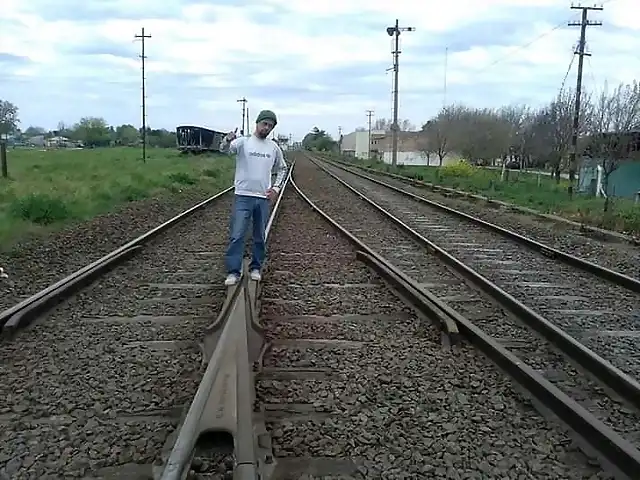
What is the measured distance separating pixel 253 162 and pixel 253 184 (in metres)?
0.24

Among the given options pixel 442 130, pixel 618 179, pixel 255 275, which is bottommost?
pixel 255 275

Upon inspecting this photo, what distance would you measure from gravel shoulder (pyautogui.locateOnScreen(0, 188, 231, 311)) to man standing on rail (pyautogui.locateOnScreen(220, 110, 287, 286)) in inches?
90.8

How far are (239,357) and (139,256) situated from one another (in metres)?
6.01

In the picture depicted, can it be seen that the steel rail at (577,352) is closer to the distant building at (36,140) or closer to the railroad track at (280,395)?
the railroad track at (280,395)

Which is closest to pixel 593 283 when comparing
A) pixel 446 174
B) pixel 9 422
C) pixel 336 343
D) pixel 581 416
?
pixel 336 343

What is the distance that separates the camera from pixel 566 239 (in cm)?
1285

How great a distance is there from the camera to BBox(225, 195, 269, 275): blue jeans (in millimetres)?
7184

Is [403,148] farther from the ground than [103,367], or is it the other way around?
[403,148]

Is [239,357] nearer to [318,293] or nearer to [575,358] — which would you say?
[575,358]

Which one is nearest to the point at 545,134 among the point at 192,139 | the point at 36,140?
the point at 192,139

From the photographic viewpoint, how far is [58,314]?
6301 millimetres

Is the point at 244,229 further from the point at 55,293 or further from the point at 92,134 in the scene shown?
the point at 92,134

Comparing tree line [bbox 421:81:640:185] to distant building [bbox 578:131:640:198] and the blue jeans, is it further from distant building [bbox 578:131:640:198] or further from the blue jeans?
the blue jeans

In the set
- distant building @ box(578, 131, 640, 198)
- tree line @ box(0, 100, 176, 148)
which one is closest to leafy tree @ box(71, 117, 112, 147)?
tree line @ box(0, 100, 176, 148)
